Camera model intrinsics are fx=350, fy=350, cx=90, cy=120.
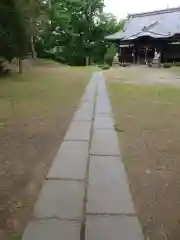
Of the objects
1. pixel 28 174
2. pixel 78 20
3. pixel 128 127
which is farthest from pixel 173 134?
pixel 78 20

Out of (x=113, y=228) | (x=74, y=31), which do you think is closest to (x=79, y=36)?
(x=74, y=31)

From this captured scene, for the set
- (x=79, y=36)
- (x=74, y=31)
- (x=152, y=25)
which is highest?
(x=152, y=25)

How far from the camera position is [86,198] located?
12.2ft

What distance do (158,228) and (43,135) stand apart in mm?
3589

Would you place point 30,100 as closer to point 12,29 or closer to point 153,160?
point 153,160

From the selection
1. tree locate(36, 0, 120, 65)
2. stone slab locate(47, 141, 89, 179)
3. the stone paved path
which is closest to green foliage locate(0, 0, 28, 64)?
the stone paved path

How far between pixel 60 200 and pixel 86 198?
277mm

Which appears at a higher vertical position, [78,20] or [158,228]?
[78,20]

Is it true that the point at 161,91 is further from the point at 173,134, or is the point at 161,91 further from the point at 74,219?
the point at 74,219

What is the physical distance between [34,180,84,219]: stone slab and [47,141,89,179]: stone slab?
231mm

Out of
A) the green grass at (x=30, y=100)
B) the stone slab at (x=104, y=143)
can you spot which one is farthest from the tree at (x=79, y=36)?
the stone slab at (x=104, y=143)

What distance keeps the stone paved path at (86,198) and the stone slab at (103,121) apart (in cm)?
100

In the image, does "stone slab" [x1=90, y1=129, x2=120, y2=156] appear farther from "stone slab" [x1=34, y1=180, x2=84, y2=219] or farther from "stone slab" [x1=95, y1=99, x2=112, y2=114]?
"stone slab" [x1=95, y1=99, x2=112, y2=114]

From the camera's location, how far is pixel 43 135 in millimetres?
6418
